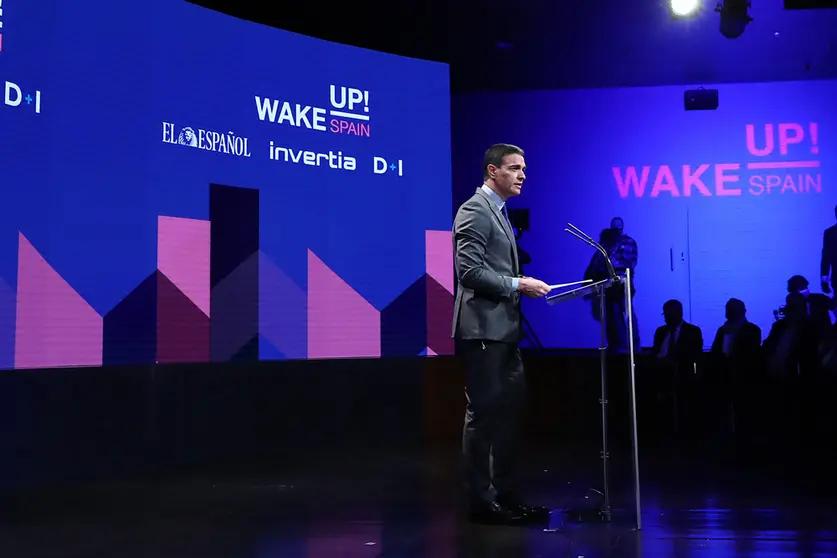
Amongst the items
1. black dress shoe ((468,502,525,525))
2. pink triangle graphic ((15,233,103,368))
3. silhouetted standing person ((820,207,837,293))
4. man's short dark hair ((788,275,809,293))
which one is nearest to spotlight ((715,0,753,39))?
man's short dark hair ((788,275,809,293))

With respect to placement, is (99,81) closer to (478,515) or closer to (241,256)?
(241,256)

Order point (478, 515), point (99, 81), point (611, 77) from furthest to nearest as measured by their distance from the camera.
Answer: point (611, 77) → point (99, 81) → point (478, 515)

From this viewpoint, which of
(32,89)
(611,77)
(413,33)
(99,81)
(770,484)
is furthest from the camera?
(611,77)

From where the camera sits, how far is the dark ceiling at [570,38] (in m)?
6.88

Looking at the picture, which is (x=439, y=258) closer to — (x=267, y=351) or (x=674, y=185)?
(x=267, y=351)

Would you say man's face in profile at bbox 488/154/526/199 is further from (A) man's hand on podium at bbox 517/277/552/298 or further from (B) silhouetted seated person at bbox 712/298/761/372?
(B) silhouetted seated person at bbox 712/298/761/372

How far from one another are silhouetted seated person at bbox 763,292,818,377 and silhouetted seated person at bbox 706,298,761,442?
Result: 0.41 feet

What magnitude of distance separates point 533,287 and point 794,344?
333cm

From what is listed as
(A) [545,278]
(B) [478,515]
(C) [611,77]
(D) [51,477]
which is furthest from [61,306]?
(C) [611,77]

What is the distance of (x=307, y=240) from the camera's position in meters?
5.28

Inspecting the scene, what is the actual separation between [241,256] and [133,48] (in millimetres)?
1319

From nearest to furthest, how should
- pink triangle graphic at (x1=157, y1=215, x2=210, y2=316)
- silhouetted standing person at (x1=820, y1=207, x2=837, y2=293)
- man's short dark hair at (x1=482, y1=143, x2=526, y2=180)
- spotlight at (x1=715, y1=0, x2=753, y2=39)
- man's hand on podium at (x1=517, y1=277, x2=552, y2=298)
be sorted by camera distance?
man's hand on podium at (x1=517, y1=277, x2=552, y2=298) → man's short dark hair at (x1=482, y1=143, x2=526, y2=180) → pink triangle graphic at (x1=157, y1=215, x2=210, y2=316) → spotlight at (x1=715, y1=0, x2=753, y2=39) → silhouetted standing person at (x1=820, y1=207, x2=837, y2=293)

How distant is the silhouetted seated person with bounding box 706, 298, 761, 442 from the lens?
5727mm

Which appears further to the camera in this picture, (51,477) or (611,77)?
(611,77)
